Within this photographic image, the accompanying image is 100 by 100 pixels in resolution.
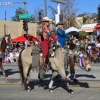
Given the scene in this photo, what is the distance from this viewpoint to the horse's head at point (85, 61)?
348 inches

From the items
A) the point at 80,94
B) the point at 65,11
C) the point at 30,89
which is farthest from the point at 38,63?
the point at 65,11

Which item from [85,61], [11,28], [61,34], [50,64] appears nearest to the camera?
[85,61]

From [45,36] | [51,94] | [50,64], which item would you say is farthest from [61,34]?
[51,94]

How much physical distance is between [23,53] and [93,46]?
1400 cm

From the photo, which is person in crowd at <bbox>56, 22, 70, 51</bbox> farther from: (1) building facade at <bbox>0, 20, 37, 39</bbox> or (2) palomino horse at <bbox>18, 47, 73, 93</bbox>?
(1) building facade at <bbox>0, 20, 37, 39</bbox>

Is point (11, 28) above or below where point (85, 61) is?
above

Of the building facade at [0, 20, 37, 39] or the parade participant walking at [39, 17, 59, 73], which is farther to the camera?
the building facade at [0, 20, 37, 39]

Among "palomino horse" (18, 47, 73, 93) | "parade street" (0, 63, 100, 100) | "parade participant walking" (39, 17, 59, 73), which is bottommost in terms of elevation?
"parade street" (0, 63, 100, 100)

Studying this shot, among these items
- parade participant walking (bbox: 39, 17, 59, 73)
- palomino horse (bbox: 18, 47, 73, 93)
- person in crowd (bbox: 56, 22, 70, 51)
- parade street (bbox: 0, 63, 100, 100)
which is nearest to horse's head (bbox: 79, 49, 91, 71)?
palomino horse (bbox: 18, 47, 73, 93)

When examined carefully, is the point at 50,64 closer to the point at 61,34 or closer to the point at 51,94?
the point at 51,94

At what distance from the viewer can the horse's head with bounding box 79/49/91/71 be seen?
8844 mm

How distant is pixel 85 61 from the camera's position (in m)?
8.89

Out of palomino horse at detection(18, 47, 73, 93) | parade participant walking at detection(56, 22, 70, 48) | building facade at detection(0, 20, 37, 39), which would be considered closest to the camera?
palomino horse at detection(18, 47, 73, 93)

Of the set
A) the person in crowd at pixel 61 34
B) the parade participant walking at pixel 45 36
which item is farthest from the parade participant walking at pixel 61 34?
the parade participant walking at pixel 45 36
